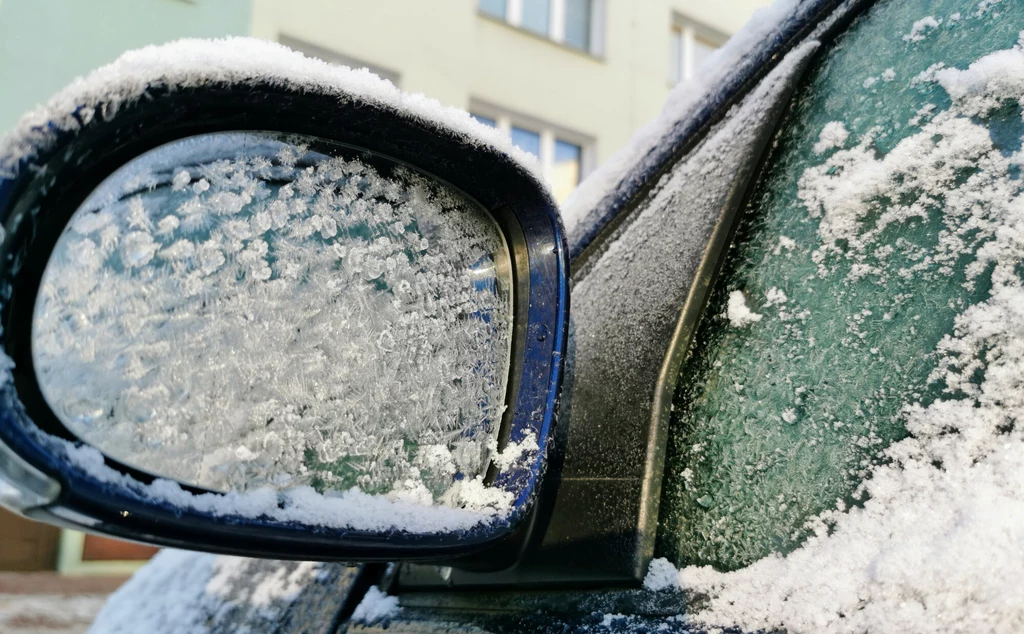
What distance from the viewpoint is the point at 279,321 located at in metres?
0.61

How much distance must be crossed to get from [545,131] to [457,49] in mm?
1391

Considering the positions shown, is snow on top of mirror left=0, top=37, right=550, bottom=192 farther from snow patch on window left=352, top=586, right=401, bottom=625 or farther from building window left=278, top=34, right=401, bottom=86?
building window left=278, top=34, right=401, bottom=86

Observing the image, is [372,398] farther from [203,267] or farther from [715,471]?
[715,471]

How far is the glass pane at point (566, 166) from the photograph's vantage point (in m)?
9.16

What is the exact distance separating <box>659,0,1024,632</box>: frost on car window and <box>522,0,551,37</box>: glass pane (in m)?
8.49

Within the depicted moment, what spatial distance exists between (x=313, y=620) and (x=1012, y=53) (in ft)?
2.93

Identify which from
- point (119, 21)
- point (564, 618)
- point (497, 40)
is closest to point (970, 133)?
point (564, 618)

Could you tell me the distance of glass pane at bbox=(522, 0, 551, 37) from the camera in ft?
28.8

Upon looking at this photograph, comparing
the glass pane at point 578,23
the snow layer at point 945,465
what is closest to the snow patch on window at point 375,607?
the snow layer at point 945,465

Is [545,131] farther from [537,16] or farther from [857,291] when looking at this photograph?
[857,291]

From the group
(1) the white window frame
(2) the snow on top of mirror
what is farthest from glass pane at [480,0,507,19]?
(2) the snow on top of mirror

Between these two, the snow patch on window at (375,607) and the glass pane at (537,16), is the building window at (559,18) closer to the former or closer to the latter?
the glass pane at (537,16)

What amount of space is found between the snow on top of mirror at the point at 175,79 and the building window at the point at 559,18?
8336 mm

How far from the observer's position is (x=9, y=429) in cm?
→ 43
